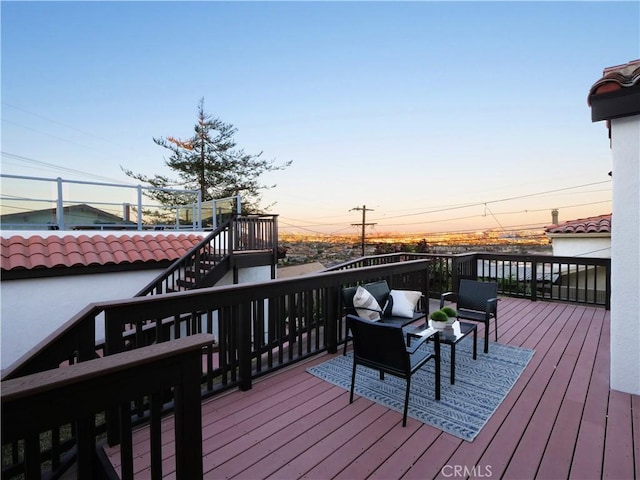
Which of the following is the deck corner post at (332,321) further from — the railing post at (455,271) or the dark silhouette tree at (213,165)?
the dark silhouette tree at (213,165)

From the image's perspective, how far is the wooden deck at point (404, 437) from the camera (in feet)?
5.83

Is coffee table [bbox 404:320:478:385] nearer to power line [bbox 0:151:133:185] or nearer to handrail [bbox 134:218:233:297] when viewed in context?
handrail [bbox 134:218:233:297]

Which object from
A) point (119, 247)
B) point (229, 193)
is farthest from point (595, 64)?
point (229, 193)

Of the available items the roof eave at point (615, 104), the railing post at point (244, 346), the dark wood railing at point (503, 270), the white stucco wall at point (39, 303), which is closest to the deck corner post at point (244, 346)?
the railing post at point (244, 346)

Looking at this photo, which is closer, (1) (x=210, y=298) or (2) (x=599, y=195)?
(1) (x=210, y=298)

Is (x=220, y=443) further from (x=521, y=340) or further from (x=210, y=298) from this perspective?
(x=521, y=340)

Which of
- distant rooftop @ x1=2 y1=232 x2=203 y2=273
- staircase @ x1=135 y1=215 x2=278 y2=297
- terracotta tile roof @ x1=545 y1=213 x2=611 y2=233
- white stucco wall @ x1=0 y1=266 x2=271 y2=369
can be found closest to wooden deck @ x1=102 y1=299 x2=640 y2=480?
staircase @ x1=135 y1=215 x2=278 y2=297

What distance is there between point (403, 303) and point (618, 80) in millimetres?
2874

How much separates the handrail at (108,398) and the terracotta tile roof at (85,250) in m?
5.70

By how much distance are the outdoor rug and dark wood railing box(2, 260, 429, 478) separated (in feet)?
1.75

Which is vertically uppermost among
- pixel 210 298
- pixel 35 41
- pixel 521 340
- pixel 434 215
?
pixel 35 41

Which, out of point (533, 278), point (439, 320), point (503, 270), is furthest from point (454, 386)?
point (503, 270)

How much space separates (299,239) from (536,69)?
11.7m

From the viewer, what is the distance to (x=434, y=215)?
70.9ft
